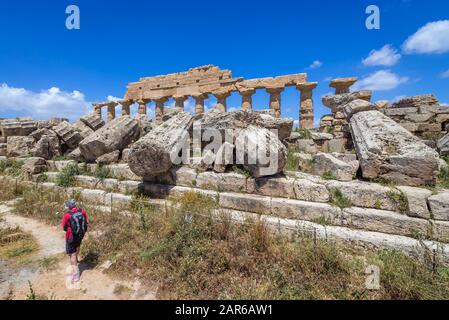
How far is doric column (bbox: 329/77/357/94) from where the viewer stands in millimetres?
11466

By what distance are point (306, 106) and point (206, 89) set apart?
774cm

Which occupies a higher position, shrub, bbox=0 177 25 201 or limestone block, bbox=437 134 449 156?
limestone block, bbox=437 134 449 156

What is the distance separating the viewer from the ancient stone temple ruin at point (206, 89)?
14870 mm

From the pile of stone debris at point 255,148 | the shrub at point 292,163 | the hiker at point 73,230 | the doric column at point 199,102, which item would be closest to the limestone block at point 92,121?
the pile of stone debris at point 255,148

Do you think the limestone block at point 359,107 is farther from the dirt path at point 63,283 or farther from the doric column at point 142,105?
the doric column at point 142,105

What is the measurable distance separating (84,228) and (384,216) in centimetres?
438

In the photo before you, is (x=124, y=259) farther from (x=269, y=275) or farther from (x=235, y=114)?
(x=235, y=114)

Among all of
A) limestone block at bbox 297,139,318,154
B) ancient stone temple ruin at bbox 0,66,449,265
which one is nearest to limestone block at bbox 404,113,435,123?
ancient stone temple ruin at bbox 0,66,449,265

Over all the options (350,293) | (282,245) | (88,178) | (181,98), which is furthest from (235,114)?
(181,98)

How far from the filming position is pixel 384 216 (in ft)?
10.4

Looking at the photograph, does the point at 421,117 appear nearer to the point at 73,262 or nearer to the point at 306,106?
the point at 306,106

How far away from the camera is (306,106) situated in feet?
48.1

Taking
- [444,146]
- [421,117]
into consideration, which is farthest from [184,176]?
[421,117]

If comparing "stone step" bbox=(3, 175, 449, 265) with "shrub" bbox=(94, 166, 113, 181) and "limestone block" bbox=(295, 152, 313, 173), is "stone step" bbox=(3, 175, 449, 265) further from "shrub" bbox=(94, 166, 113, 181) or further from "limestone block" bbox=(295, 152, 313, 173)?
"shrub" bbox=(94, 166, 113, 181)
